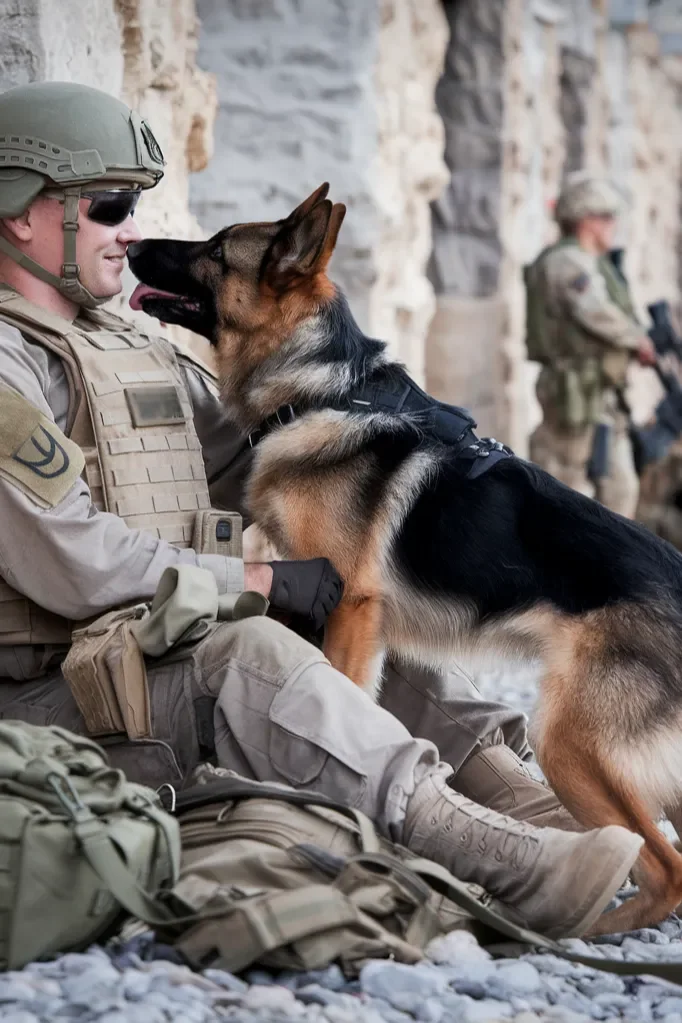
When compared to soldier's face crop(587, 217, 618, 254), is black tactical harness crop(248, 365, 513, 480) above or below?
above

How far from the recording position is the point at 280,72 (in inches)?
292

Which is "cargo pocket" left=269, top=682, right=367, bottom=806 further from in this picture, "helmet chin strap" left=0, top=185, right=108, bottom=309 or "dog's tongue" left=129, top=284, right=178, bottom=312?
"dog's tongue" left=129, top=284, right=178, bottom=312

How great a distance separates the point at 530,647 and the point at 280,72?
15.4ft

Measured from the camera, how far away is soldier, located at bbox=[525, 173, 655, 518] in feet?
32.6

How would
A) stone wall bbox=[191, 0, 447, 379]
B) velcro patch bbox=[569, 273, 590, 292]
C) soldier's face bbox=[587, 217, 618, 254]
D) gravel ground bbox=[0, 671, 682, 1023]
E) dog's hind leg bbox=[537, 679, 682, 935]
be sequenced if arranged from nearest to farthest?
gravel ground bbox=[0, 671, 682, 1023], dog's hind leg bbox=[537, 679, 682, 935], stone wall bbox=[191, 0, 447, 379], velcro patch bbox=[569, 273, 590, 292], soldier's face bbox=[587, 217, 618, 254]

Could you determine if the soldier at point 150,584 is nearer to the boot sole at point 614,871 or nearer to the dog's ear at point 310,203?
the boot sole at point 614,871

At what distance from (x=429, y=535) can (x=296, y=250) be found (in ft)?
2.50

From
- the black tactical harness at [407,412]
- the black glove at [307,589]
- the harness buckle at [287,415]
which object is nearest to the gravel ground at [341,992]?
the black glove at [307,589]

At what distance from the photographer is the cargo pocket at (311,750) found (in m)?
2.88

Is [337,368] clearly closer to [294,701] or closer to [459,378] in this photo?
[294,701]

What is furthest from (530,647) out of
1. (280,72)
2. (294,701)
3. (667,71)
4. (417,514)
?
(667,71)

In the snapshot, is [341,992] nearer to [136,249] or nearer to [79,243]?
[79,243]

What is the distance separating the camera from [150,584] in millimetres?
3113

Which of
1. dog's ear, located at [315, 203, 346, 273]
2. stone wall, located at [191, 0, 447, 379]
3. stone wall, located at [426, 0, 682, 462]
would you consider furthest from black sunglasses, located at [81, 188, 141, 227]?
stone wall, located at [426, 0, 682, 462]
